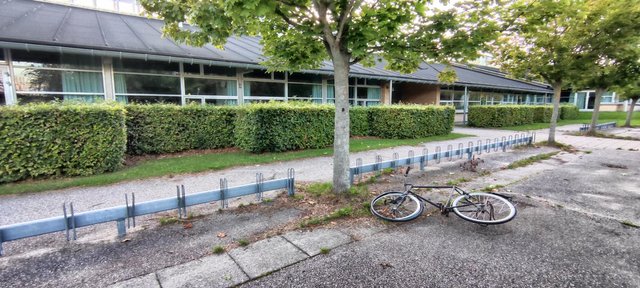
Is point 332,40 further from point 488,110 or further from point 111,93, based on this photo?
point 488,110

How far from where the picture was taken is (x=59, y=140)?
621 cm

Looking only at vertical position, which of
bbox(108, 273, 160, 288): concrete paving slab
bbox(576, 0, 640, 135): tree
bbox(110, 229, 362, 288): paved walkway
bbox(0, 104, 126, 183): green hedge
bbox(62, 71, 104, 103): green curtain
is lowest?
bbox(108, 273, 160, 288): concrete paving slab

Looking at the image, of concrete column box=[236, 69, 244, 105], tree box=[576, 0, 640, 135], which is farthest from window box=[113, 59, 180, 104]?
tree box=[576, 0, 640, 135]

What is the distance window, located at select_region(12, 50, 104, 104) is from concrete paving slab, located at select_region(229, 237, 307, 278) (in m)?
8.93

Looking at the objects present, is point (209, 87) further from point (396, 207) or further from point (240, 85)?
point (396, 207)

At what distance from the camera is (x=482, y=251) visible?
10.8 feet

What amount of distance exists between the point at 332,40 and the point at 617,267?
4.44 meters

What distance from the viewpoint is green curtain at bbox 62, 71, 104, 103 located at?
33.3 ft

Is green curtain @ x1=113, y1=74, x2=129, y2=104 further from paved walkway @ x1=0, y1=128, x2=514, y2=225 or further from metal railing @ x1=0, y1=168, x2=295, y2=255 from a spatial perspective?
metal railing @ x1=0, y1=168, x2=295, y2=255

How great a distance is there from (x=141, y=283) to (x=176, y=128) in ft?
23.5

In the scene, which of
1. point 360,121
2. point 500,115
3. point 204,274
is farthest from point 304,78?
point 204,274

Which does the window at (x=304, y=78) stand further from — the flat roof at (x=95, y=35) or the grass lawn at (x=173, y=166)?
the grass lawn at (x=173, y=166)

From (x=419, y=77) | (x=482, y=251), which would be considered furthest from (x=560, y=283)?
(x=419, y=77)

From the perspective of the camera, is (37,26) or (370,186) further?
(37,26)
